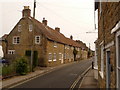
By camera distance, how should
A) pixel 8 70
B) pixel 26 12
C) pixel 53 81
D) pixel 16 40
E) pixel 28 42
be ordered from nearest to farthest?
1. pixel 53 81
2. pixel 8 70
3. pixel 28 42
4. pixel 26 12
5. pixel 16 40

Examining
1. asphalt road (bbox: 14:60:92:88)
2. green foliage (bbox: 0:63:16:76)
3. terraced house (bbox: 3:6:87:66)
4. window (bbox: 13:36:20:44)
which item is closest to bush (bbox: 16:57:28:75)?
green foliage (bbox: 0:63:16:76)

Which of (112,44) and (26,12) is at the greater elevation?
(26,12)

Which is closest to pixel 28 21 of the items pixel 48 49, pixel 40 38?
pixel 40 38

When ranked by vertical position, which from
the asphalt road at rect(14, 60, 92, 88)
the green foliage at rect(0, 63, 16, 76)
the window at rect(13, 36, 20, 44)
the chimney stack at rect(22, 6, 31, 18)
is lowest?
the asphalt road at rect(14, 60, 92, 88)

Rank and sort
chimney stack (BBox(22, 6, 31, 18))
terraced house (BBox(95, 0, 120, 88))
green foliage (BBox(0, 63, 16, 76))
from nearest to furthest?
1. terraced house (BBox(95, 0, 120, 88))
2. green foliage (BBox(0, 63, 16, 76))
3. chimney stack (BBox(22, 6, 31, 18))

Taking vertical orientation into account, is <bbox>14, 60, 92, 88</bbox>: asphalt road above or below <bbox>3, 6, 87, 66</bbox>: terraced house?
below

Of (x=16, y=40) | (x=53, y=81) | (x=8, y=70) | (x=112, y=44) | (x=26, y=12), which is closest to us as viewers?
(x=112, y=44)

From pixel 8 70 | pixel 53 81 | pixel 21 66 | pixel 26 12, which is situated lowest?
pixel 53 81

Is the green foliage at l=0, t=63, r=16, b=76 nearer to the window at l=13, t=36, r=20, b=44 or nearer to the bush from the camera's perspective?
the bush

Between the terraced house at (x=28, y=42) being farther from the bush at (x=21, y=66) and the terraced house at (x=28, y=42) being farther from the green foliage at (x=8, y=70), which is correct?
the green foliage at (x=8, y=70)

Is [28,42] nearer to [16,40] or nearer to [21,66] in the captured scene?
[16,40]

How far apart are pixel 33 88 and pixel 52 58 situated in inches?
857

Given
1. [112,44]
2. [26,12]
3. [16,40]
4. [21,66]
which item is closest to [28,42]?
[16,40]

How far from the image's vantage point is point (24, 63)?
19953mm
